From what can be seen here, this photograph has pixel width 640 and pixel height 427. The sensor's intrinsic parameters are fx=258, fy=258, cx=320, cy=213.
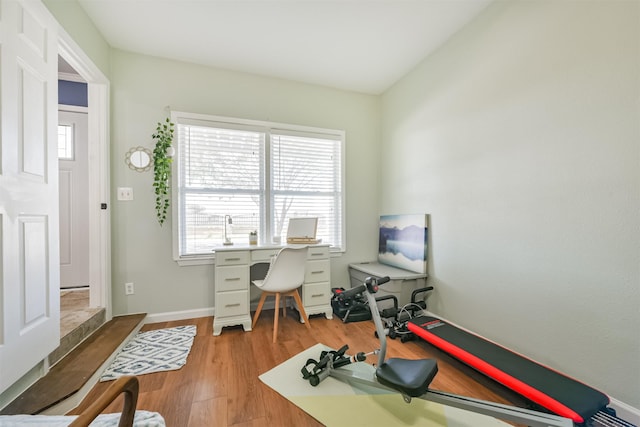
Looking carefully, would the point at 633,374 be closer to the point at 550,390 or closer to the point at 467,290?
the point at 550,390

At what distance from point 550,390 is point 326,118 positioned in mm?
3218

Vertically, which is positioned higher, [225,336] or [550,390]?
[550,390]

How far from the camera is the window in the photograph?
285cm

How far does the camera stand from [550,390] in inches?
54.0

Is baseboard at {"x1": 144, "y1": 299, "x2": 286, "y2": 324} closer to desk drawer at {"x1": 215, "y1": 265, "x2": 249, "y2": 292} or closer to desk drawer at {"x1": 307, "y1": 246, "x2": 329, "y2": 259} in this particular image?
desk drawer at {"x1": 215, "y1": 265, "x2": 249, "y2": 292}

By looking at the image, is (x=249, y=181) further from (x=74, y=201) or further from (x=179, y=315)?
(x=74, y=201)

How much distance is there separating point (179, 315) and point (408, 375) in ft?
8.01

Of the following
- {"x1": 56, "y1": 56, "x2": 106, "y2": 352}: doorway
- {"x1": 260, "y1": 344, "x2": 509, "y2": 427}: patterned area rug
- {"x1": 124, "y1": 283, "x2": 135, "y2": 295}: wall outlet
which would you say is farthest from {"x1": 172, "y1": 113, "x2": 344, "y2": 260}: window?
{"x1": 260, "y1": 344, "x2": 509, "y2": 427}: patterned area rug

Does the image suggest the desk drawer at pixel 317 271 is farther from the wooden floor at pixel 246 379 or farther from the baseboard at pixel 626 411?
the baseboard at pixel 626 411

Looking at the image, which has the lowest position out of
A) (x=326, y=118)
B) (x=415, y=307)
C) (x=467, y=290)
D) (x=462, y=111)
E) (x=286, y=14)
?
(x=415, y=307)

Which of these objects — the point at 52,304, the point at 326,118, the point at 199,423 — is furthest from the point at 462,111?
the point at 52,304

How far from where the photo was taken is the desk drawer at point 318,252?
9.39ft

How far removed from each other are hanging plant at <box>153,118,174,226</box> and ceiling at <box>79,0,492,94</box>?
82 cm

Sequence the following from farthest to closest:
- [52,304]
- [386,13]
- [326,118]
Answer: [326,118] → [386,13] → [52,304]
